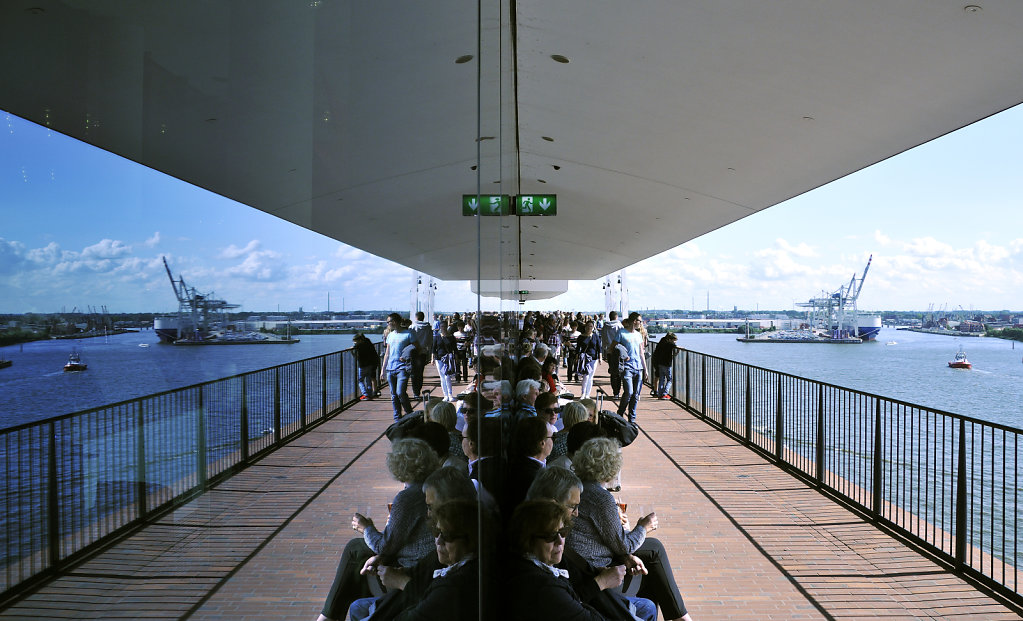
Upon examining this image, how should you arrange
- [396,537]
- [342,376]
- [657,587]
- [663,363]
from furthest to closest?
[663,363] < [657,587] < [396,537] < [342,376]

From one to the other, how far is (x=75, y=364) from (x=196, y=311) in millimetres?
77

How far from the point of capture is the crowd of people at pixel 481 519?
78 cm

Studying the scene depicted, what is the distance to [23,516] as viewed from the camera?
29cm

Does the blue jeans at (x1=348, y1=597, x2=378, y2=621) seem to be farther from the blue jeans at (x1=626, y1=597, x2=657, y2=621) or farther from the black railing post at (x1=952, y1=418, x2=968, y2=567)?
the black railing post at (x1=952, y1=418, x2=968, y2=567)

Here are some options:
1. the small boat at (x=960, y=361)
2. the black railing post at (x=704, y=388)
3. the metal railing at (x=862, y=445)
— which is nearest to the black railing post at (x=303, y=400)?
the metal railing at (x=862, y=445)

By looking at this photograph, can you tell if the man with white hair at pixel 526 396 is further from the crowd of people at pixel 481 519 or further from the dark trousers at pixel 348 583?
the dark trousers at pixel 348 583

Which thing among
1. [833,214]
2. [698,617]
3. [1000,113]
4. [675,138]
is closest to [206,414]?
[698,617]

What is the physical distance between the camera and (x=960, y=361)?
66938mm

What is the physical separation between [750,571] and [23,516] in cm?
469

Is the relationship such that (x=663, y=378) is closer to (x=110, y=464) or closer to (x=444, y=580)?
(x=444, y=580)

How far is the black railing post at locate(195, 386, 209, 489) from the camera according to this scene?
389 millimetres

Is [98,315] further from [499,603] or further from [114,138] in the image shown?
[499,603]

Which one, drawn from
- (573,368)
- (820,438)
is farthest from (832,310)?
(820,438)

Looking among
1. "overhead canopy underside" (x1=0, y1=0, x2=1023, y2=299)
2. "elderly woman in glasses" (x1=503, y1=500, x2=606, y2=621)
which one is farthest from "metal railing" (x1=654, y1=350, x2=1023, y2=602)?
"elderly woman in glasses" (x1=503, y1=500, x2=606, y2=621)
